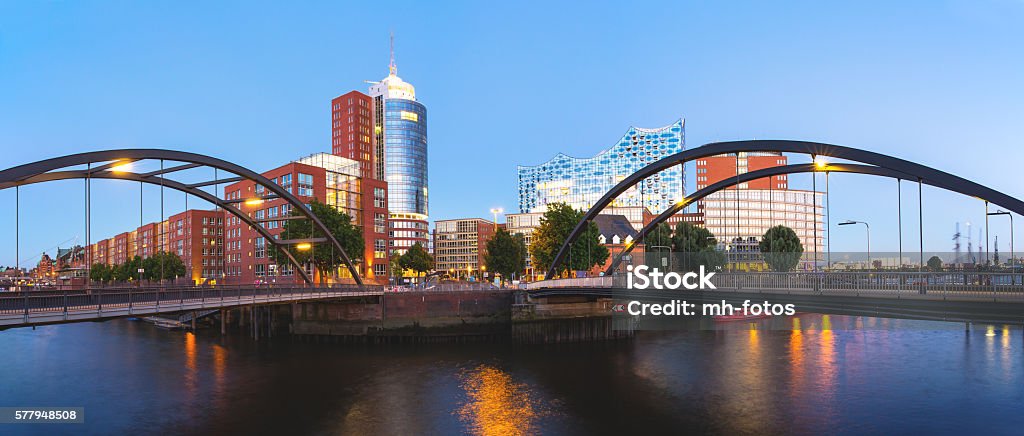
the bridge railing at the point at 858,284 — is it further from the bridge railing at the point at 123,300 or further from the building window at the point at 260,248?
the building window at the point at 260,248

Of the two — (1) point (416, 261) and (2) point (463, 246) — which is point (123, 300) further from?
(2) point (463, 246)

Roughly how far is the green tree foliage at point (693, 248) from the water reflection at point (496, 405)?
145 ft

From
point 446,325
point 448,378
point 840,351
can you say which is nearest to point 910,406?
point 840,351

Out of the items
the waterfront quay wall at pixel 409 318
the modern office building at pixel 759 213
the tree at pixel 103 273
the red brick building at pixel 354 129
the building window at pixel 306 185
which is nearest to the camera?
the waterfront quay wall at pixel 409 318

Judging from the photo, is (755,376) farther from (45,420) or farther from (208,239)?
(208,239)

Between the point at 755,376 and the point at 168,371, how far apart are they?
121 feet

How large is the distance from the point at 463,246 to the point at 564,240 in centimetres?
11152

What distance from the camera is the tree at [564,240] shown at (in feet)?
267

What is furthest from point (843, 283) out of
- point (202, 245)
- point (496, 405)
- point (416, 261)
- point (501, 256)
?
point (202, 245)

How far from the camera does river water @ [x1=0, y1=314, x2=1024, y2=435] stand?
27.9 meters

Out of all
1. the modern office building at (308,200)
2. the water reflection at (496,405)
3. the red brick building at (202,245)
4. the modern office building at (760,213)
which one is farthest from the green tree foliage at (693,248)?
the red brick building at (202,245)

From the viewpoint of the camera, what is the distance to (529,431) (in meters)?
27.3

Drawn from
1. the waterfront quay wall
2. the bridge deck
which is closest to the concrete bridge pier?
the waterfront quay wall

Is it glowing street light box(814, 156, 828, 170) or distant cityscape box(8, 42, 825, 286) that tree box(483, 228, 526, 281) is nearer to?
distant cityscape box(8, 42, 825, 286)
